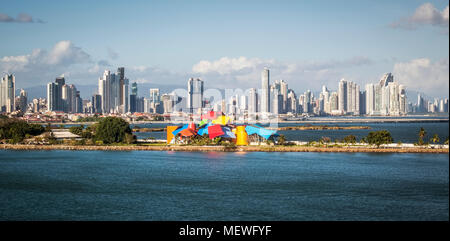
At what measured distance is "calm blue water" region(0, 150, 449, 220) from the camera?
31.2 feet

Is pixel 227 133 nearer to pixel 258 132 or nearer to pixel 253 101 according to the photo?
pixel 258 132

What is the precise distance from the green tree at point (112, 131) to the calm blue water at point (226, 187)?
4.56m

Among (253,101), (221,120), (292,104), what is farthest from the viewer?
(292,104)

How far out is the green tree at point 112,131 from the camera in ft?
76.4

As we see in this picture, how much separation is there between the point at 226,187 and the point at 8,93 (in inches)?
2845

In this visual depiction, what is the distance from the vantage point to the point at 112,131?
76.6 ft

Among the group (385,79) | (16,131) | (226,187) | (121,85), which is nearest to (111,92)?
(121,85)

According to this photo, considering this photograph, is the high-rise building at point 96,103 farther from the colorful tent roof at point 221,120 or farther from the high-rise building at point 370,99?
the colorful tent roof at point 221,120

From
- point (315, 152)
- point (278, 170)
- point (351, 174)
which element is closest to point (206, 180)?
point (278, 170)

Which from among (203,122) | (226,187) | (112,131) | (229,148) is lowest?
(226,187)

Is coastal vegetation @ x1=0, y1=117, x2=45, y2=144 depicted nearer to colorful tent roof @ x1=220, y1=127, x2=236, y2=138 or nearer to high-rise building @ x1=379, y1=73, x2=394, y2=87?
colorful tent roof @ x1=220, y1=127, x2=236, y2=138

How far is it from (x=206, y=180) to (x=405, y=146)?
35.3ft

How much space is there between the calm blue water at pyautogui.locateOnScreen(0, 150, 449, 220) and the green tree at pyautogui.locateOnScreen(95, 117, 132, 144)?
15.0 feet
